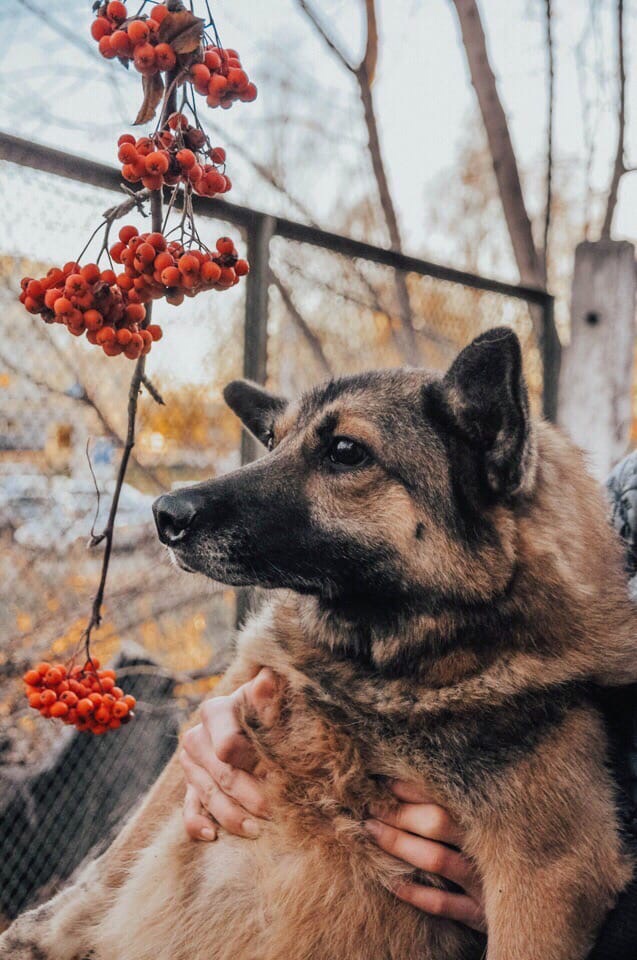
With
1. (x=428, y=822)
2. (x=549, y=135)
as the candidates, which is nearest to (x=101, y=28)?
(x=428, y=822)

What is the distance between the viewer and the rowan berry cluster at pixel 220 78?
93 centimetres

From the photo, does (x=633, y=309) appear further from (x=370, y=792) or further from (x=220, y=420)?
(x=370, y=792)

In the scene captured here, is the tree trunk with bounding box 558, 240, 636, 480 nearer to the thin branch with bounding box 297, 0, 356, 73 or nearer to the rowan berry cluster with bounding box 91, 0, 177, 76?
the thin branch with bounding box 297, 0, 356, 73

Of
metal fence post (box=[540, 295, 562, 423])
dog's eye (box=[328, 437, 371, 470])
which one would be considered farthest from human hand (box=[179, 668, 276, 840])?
metal fence post (box=[540, 295, 562, 423])

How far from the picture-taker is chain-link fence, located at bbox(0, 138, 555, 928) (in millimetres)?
2471

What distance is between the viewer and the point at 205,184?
992mm

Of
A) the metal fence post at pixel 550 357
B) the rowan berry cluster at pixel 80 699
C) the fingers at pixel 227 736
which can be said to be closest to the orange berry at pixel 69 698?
the rowan berry cluster at pixel 80 699

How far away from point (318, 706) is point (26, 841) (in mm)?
1640

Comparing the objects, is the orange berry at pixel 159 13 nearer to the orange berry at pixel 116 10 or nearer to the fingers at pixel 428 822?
the orange berry at pixel 116 10

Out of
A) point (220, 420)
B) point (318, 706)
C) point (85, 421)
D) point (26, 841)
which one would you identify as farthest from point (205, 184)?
point (26, 841)

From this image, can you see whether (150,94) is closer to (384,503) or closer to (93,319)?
(93,319)

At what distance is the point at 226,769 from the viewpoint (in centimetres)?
154

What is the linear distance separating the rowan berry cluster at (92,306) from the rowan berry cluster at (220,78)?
0.26 metres

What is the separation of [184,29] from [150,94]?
8cm
